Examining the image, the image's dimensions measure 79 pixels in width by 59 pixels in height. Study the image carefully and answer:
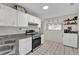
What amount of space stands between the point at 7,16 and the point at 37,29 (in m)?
2.46

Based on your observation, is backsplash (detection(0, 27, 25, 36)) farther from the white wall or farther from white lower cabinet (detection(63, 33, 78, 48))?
the white wall

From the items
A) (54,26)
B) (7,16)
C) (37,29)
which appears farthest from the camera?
(54,26)

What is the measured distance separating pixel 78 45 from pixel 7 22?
10.6ft

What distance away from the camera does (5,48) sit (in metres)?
1.52

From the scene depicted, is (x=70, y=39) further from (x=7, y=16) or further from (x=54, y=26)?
(x=7, y=16)

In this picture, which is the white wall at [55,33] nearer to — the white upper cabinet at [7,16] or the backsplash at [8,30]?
the backsplash at [8,30]

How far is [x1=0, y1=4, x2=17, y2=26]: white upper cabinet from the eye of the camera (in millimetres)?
1773

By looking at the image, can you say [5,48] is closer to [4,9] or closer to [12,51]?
→ [12,51]

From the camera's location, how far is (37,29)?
424 cm

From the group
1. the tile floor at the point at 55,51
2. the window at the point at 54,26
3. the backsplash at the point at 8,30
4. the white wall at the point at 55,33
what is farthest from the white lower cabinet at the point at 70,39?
the backsplash at the point at 8,30

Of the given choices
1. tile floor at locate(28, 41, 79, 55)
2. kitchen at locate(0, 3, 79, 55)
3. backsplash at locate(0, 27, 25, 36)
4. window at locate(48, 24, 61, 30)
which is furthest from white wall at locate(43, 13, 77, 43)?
backsplash at locate(0, 27, 25, 36)

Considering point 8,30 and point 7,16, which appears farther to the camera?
point 8,30

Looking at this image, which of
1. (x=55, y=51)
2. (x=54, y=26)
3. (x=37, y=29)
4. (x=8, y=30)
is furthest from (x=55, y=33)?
(x=8, y=30)
